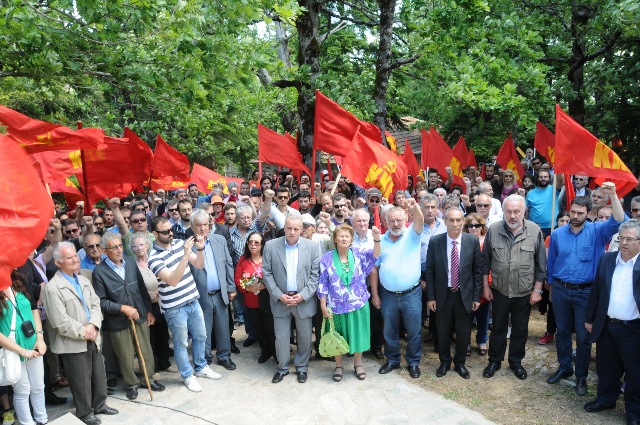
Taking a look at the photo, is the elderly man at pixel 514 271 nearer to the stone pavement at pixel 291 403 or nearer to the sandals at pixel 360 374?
the stone pavement at pixel 291 403

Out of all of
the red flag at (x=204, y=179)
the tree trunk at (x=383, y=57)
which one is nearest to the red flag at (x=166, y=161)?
the red flag at (x=204, y=179)

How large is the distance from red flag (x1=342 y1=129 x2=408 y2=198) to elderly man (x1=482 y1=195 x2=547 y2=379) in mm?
2296

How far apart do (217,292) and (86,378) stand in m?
1.84

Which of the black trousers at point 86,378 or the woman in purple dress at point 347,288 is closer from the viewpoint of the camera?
the black trousers at point 86,378

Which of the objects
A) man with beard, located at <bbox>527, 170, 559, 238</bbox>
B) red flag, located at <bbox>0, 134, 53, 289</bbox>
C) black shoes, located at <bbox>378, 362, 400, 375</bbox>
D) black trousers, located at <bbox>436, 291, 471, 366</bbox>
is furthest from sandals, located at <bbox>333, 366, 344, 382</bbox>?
man with beard, located at <bbox>527, 170, 559, 238</bbox>

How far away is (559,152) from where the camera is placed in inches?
275

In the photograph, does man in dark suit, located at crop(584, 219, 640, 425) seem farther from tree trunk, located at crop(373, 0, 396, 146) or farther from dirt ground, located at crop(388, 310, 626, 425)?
tree trunk, located at crop(373, 0, 396, 146)

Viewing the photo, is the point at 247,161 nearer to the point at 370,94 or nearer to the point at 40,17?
the point at 370,94

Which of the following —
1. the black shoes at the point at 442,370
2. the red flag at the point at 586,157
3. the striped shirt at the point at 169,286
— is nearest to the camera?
the striped shirt at the point at 169,286

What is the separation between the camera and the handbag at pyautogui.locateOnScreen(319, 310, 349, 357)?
6.05 meters

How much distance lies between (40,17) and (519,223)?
662 cm

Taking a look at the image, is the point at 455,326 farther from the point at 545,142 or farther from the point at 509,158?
the point at 509,158

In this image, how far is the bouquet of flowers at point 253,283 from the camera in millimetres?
6559

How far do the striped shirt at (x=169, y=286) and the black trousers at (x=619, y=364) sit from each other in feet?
14.6
